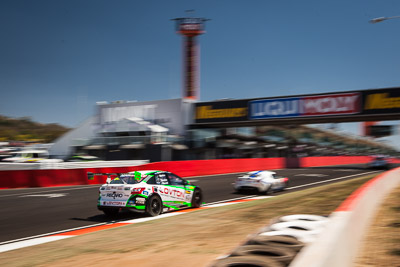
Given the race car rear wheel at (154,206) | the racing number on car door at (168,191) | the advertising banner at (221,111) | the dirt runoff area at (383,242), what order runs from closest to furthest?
1. the dirt runoff area at (383,242)
2. the race car rear wheel at (154,206)
3. the racing number on car door at (168,191)
4. the advertising banner at (221,111)

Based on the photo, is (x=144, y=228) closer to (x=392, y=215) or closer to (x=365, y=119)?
(x=392, y=215)

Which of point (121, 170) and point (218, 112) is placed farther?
point (218, 112)

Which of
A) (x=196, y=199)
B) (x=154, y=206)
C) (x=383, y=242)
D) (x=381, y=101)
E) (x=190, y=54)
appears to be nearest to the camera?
(x=383, y=242)

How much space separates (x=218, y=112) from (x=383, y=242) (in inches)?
1486

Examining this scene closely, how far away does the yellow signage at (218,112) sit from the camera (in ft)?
135

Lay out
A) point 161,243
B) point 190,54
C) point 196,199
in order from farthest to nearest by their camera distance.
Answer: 1. point 190,54
2. point 196,199
3. point 161,243

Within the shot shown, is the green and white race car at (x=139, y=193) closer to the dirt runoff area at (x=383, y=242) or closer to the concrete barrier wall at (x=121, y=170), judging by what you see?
the dirt runoff area at (x=383, y=242)

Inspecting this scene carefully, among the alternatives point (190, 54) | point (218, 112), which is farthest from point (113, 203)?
point (190, 54)

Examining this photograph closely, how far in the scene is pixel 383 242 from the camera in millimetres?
5074

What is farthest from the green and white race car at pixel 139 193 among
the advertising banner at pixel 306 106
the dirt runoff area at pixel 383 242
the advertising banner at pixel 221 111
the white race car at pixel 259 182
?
the advertising banner at pixel 221 111

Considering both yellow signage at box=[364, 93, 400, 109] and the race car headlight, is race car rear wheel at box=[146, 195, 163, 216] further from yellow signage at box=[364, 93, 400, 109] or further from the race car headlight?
yellow signage at box=[364, 93, 400, 109]

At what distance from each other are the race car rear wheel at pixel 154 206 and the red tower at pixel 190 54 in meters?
48.1

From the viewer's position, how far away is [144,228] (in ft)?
27.5

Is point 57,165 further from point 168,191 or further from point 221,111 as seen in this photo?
point 221,111
